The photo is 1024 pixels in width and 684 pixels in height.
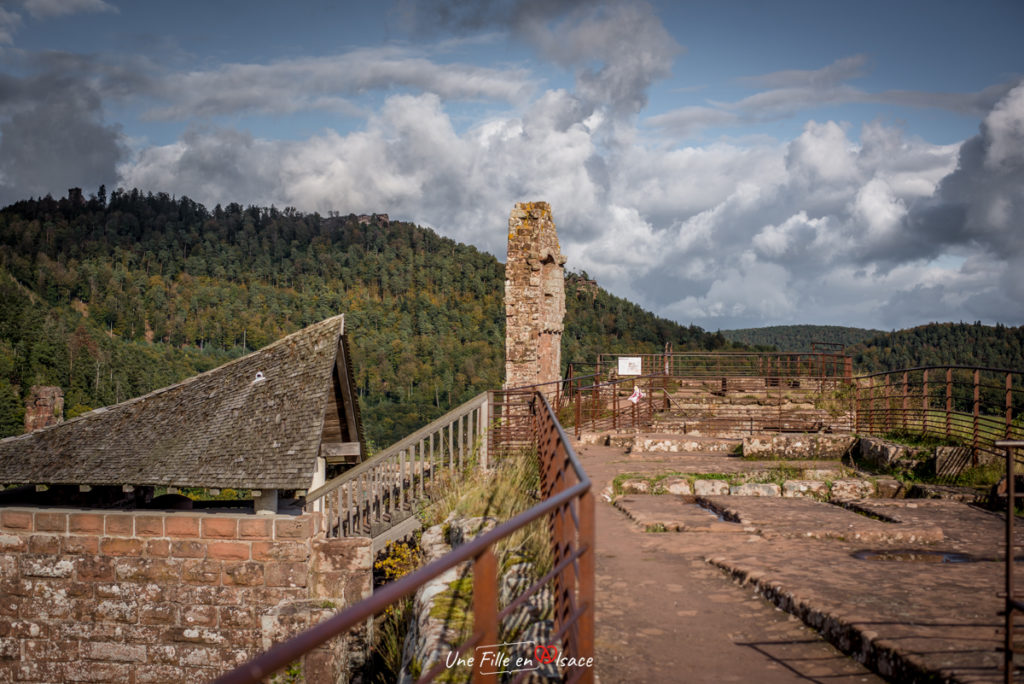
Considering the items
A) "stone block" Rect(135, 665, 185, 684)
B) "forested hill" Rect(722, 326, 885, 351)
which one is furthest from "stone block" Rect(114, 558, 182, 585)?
"forested hill" Rect(722, 326, 885, 351)

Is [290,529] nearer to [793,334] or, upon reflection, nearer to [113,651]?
[113,651]

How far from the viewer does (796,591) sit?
4387 mm

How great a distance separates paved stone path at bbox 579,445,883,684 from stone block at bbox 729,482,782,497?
250cm

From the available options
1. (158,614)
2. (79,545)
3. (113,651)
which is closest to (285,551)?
(158,614)

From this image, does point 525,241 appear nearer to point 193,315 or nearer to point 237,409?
point 237,409

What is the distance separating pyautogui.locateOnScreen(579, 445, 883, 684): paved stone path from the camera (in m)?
3.55

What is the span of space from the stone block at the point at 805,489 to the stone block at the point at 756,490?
10cm

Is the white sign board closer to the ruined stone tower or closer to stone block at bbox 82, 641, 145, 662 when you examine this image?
the ruined stone tower

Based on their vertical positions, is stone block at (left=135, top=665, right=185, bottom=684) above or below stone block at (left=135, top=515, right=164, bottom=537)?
below

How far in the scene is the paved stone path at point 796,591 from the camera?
352 centimetres

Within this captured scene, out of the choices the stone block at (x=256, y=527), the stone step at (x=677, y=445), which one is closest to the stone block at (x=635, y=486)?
the stone step at (x=677, y=445)

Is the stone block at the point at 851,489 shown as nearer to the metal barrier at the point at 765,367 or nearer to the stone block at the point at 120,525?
the metal barrier at the point at 765,367

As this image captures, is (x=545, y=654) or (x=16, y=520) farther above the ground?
(x=545, y=654)

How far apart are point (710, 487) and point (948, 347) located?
162 feet
